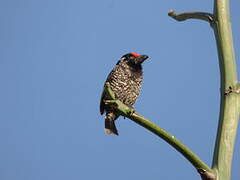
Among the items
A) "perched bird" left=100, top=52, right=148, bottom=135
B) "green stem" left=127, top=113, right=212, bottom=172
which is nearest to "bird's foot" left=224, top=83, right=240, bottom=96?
"green stem" left=127, top=113, right=212, bottom=172

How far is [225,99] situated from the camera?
1.17 metres

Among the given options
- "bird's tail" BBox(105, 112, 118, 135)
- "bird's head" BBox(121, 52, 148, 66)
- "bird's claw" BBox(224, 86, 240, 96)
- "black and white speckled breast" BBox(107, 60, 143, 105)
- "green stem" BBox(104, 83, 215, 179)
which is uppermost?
"bird's head" BBox(121, 52, 148, 66)

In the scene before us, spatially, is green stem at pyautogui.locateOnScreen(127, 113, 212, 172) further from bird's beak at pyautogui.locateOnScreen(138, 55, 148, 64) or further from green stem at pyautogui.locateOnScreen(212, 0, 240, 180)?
bird's beak at pyautogui.locateOnScreen(138, 55, 148, 64)

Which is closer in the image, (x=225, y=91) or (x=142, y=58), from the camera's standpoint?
(x=225, y=91)

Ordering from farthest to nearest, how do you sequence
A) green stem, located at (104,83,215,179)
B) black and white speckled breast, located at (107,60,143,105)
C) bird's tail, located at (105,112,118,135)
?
black and white speckled breast, located at (107,60,143,105) < bird's tail, located at (105,112,118,135) < green stem, located at (104,83,215,179)

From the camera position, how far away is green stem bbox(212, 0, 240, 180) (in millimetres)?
1078

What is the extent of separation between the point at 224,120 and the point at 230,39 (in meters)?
0.29

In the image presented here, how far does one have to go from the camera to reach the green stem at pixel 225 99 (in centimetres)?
108

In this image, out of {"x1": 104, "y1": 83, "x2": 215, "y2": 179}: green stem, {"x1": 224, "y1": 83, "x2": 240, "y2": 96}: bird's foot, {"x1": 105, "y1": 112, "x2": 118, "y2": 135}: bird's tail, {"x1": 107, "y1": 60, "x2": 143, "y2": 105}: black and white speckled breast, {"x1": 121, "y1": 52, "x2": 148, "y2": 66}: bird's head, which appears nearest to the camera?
{"x1": 104, "y1": 83, "x2": 215, "y2": 179}: green stem

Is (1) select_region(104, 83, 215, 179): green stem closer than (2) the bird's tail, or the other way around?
(1) select_region(104, 83, 215, 179): green stem

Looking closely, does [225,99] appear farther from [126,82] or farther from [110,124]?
[126,82]

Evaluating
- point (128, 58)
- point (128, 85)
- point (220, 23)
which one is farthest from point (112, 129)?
point (220, 23)

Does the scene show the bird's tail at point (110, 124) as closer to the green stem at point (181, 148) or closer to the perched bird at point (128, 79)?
the perched bird at point (128, 79)

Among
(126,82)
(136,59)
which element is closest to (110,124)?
(126,82)
